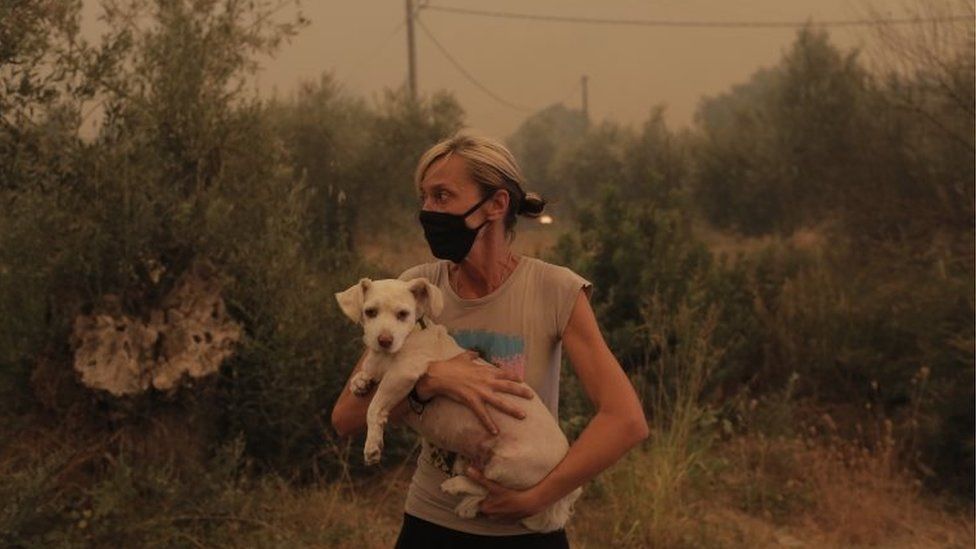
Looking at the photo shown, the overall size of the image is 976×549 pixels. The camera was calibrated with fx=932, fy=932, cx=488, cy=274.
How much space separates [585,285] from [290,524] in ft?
12.1

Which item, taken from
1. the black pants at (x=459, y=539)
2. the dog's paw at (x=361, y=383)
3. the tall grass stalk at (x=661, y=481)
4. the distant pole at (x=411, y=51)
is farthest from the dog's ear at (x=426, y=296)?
the distant pole at (x=411, y=51)

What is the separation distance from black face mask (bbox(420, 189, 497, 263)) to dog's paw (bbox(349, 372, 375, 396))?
36 cm

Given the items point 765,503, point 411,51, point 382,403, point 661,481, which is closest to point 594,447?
point 382,403

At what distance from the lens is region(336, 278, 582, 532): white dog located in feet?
7.04

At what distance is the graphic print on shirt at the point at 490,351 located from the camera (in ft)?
7.45

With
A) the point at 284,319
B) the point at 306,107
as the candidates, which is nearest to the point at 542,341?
the point at 284,319

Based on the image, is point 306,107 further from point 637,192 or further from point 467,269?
point 467,269

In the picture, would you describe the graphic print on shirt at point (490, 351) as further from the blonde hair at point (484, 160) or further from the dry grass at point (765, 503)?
the dry grass at point (765, 503)

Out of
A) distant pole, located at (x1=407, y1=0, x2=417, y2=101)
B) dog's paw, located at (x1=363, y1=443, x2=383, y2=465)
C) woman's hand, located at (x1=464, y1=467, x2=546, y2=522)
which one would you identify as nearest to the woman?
woman's hand, located at (x1=464, y1=467, x2=546, y2=522)

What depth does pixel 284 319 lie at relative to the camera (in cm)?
598

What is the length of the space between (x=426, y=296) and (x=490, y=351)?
8.2 inches

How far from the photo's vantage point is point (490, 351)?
7.52 ft

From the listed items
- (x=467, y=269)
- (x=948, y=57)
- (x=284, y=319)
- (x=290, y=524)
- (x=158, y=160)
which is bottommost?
(x=290, y=524)

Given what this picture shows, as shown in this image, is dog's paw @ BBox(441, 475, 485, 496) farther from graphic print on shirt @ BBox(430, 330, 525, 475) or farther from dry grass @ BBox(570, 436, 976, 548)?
dry grass @ BBox(570, 436, 976, 548)
